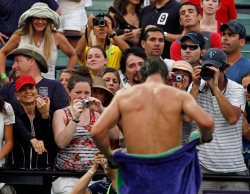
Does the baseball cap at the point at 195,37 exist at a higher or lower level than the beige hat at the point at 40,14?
lower

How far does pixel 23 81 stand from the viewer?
689 centimetres

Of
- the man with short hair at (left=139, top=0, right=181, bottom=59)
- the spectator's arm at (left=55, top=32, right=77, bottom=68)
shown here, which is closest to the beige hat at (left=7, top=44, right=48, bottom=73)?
the spectator's arm at (left=55, top=32, right=77, bottom=68)

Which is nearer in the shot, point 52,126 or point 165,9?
point 52,126

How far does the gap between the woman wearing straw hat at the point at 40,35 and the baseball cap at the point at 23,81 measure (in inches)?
56.8

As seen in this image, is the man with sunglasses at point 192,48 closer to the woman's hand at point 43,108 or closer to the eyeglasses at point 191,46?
the eyeglasses at point 191,46

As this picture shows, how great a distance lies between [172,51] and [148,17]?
39.2 inches

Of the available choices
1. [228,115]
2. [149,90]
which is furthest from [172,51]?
[149,90]

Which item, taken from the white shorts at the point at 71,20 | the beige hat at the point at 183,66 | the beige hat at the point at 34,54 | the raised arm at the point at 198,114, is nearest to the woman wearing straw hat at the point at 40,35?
the beige hat at the point at 34,54

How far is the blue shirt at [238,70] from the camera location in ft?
25.2

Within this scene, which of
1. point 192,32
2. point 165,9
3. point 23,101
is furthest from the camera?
point 165,9

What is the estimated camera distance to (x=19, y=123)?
680cm

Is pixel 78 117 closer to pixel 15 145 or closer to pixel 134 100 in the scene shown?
pixel 15 145

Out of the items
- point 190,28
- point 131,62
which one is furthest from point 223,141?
point 190,28

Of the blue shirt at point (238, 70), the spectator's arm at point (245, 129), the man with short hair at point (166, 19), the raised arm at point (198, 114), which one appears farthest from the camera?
the man with short hair at point (166, 19)
